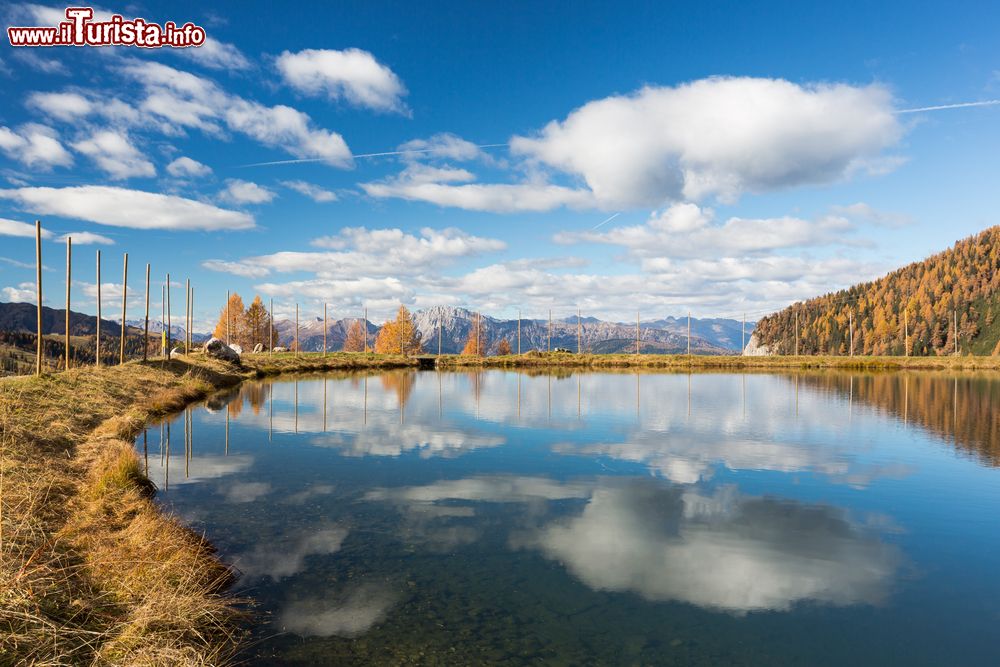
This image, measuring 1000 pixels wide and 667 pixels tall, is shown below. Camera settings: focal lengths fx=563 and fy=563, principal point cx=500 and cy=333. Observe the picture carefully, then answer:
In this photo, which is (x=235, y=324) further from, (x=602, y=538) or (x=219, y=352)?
(x=602, y=538)

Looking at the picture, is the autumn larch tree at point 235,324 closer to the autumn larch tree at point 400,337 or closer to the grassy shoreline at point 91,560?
the autumn larch tree at point 400,337

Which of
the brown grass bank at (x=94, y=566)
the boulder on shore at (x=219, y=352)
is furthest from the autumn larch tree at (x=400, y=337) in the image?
the brown grass bank at (x=94, y=566)

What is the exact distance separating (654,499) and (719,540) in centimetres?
331

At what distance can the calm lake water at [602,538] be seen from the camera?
28.5ft

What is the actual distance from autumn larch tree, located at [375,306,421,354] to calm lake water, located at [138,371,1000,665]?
10043 cm

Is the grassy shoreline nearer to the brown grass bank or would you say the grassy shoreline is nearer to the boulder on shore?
the brown grass bank

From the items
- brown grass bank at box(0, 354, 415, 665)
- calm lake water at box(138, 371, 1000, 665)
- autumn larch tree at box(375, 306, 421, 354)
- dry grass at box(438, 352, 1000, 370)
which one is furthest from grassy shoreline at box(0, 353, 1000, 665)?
autumn larch tree at box(375, 306, 421, 354)

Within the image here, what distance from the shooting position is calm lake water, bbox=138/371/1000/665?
A: 28.5ft

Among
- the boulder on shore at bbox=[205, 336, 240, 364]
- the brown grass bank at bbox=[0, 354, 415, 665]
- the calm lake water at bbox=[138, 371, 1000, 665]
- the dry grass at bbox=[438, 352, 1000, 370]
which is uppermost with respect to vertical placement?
the boulder on shore at bbox=[205, 336, 240, 364]

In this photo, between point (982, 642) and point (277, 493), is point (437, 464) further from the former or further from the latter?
point (982, 642)

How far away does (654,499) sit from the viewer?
16156 mm

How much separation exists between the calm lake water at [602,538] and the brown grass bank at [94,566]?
1.03m

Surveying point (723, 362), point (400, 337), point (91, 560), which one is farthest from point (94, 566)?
point (400, 337)

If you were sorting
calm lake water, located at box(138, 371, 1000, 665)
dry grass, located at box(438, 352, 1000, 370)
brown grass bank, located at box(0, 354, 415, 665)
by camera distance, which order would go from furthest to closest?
dry grass, located at box(438, 352, 1000, 370) → calm lake water, located at box(138, 371, 1000, 665) → brown grass bank, located at box(0, 354, 415, 665)
